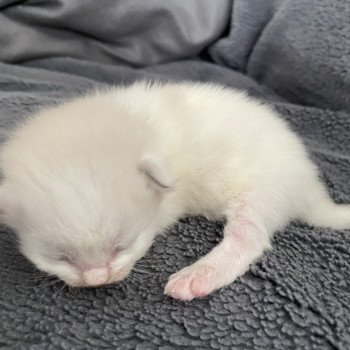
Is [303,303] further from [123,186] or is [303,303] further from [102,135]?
[102,135]

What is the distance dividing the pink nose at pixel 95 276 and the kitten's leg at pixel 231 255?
0.39 ft

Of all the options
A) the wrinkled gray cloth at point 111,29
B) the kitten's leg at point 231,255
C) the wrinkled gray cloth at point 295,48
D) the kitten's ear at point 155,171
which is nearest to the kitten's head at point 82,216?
the kitten's ear at point 155,171

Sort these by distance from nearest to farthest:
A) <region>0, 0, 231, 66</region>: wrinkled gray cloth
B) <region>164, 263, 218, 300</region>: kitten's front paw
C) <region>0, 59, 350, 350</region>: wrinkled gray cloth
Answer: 1. <region>0, 59, 350, 350</region>: wrinkled gray cloth
2. <region>164, 263, 218, 300</region>: kitten's front paw
3. <region>0, 0, 231, 66</region>: wrinkled gray cloth

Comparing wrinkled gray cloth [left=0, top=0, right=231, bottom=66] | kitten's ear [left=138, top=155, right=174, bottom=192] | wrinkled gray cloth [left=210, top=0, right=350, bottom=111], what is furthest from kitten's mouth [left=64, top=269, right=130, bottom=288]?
wrinkled gray cloth [left=0, top=0, right=231, bottom=66]

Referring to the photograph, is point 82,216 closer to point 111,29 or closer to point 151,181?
point 151,181

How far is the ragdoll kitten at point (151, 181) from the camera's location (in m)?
0.98

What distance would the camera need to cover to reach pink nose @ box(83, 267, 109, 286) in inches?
39.2

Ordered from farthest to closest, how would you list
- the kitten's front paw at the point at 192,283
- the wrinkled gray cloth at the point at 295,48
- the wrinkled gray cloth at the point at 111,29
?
1. the wrinkled gray cloth at the point at 111,29
2. the wrinkled gray cloth at the point at 295,48
3. the kitten's front paw at the point at 192,283

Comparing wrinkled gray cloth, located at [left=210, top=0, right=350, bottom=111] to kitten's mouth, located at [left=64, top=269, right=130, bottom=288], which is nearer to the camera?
kitten's mouth, located at [left=64, top=269, right=130, bottom=288]

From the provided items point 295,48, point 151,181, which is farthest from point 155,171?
point 295,48

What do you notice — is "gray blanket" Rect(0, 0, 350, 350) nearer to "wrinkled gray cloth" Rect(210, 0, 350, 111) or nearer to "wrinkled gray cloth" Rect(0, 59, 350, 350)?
"wrinkled gray cloth" Rect(0, 59, 350, 350)

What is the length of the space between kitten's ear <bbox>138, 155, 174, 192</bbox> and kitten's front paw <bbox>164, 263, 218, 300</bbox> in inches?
6.6

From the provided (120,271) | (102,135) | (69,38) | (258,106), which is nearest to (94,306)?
(120,271)

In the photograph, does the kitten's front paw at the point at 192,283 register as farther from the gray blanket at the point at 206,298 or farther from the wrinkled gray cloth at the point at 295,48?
the wrinkled gray cloth at the point at 295,48
